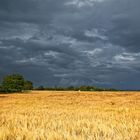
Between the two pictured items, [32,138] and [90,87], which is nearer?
[32,138]

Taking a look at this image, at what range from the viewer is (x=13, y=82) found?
15850cm

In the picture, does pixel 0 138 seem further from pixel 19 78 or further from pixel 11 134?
pixel 19 78

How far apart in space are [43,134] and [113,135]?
221cm

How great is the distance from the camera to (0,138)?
11.0 metres

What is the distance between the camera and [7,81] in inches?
6284

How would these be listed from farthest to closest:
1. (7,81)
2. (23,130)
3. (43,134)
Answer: (7,81) < (23,130) < (43,134)

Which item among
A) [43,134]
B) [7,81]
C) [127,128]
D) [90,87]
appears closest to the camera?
[43,134]

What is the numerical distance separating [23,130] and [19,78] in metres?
152

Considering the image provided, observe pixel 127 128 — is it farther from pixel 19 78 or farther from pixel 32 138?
pixel 19 78

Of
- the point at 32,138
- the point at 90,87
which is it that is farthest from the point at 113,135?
the point at 90,87

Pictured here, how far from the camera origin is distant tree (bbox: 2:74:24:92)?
510 feet

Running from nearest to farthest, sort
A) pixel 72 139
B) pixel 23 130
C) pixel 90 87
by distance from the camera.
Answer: pixel 72 139 < pixel 23 130 < pixel 90 87

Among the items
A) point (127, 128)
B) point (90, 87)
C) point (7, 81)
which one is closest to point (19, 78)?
point (7, 81)

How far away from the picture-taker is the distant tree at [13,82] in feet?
510
